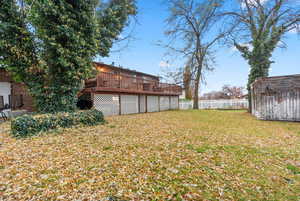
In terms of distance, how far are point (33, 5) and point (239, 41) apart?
47.1ft

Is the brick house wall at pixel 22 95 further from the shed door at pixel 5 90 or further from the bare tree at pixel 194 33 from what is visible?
the bare tree at pixel 194 33

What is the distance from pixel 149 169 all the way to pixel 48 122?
4736 mm

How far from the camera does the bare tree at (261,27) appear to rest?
10.2 metres

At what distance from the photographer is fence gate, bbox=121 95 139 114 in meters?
Answer: 11.5

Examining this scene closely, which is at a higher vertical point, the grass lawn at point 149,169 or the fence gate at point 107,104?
the fence gate at point 107,104

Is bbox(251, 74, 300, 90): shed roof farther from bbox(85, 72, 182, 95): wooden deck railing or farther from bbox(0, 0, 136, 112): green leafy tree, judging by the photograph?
bbox(0, 0, 136, 112): green leafy tree

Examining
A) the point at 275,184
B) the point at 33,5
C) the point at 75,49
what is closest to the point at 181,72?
the point at 75,49

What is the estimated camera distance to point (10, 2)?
540cm

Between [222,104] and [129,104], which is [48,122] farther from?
[222,104]

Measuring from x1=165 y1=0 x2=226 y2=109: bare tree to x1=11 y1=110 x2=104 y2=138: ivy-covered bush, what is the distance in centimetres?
1313

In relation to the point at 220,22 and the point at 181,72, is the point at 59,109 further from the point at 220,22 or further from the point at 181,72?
the point at 220,22

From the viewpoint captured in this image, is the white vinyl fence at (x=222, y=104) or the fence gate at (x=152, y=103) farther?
the white vinyl fence at (x=222, y=104)

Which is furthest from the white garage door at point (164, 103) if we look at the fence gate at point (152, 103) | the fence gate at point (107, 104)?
the fence gate at point (107, 104)

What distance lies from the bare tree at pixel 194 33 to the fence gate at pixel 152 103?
5.63 m
